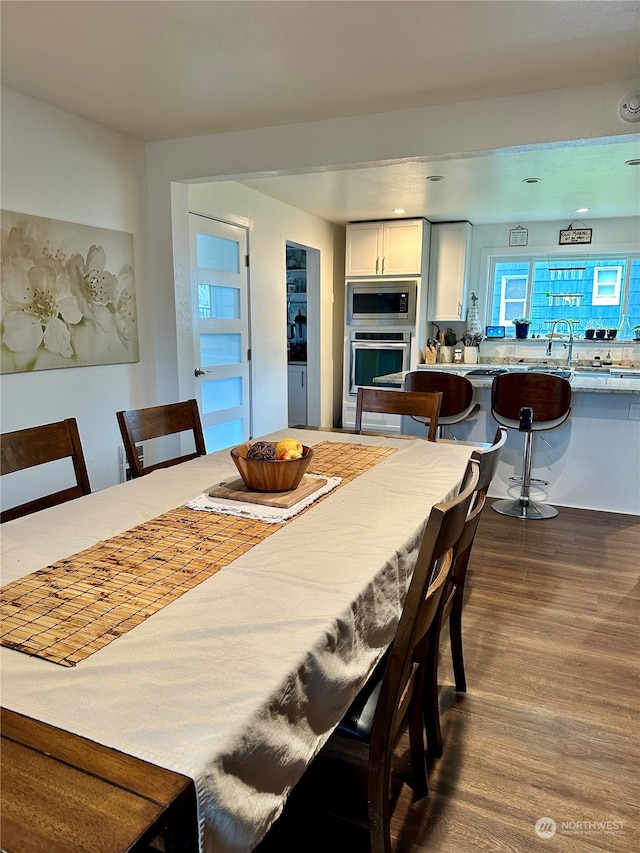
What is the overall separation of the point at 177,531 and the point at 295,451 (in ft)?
1.48

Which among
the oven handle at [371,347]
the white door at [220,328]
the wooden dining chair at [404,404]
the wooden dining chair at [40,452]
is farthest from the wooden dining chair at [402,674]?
the oven handle at [371,347]

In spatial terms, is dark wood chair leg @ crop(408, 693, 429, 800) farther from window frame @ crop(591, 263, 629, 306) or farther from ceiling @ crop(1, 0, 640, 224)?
window frame @ crop(591, 263, 629, 306)

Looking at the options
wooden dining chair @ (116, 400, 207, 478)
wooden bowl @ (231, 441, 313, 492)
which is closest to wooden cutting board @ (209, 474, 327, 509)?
wooden bowl @ (231, 441, 313, 492)

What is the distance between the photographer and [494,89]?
8.52ft

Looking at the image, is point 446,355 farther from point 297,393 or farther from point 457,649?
point 457,649

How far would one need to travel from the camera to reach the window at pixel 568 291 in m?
5.84

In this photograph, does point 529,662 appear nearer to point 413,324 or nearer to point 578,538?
point 578,538

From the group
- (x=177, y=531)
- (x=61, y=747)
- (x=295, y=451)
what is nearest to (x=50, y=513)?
(x=177, y=531)

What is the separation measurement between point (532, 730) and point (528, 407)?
222cm

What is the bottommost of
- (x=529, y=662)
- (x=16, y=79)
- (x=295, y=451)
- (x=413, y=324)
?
(x=529, y=662)

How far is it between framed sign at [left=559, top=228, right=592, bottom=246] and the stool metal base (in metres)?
3.35

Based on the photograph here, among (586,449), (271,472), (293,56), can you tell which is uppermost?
(293,56)

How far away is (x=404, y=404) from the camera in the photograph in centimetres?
279

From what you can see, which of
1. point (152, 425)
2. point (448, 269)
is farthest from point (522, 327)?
point (152, 425)
